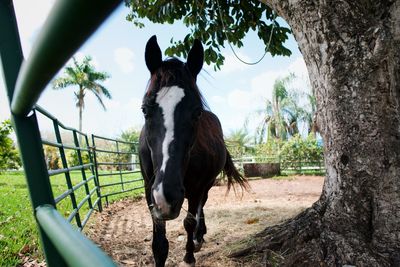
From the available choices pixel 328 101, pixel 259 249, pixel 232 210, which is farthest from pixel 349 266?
pixel 232 210

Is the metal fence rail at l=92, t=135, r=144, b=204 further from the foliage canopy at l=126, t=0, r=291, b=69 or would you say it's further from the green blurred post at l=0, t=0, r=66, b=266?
the green blurred post at l=0, t=0, r=66, b=266

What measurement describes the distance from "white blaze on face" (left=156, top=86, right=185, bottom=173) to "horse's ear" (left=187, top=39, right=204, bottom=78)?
0.57m

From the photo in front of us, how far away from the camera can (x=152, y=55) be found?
9.37 ft

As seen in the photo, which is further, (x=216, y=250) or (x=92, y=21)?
(x=216, y=250)

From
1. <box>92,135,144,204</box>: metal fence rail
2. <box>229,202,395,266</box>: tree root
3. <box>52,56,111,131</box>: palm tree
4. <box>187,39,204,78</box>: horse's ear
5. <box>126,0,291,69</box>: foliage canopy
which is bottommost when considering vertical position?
<box>229,202,395,266</box>: tree root

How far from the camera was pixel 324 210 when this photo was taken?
9.48 ft

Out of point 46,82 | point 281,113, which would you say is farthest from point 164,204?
point 281,113

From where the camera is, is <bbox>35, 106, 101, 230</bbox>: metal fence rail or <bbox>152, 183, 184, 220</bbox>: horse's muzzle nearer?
<bbox>152, 183, 184, 220</bbox>: horse's muzzle

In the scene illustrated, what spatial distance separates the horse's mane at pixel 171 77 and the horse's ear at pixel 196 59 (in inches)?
6.5

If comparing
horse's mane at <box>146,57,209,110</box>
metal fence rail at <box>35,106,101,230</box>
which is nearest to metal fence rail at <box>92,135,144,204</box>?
metal fence rail at <box>35,106,101,230</box>

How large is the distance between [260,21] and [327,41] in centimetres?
314

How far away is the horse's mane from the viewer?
2.54 metres

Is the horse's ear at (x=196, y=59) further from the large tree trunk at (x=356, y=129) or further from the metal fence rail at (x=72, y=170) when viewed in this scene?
the metal fence rail at (x=72, y=170)

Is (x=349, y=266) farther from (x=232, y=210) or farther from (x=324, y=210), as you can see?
(x=232, y=210)
